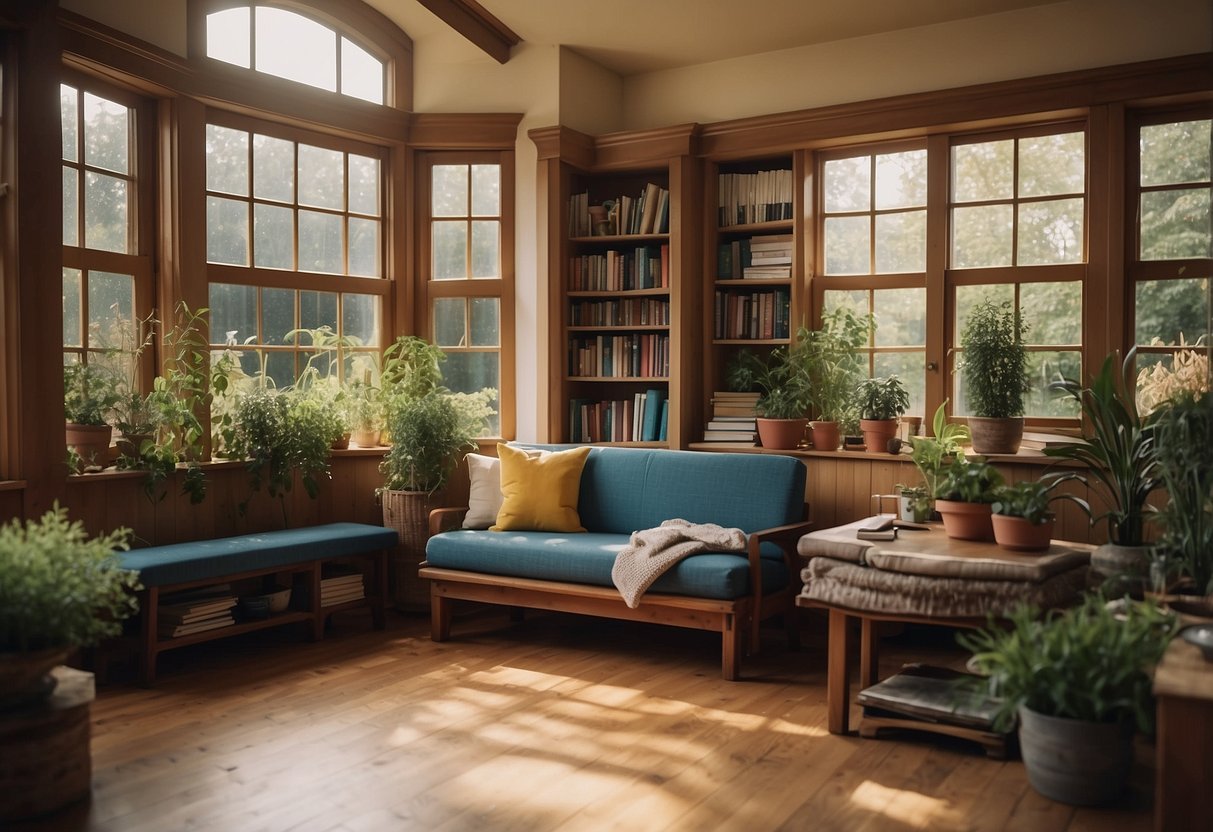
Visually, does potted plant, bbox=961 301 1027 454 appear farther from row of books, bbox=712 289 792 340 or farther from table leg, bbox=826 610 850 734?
table leg, bbox=826 610 850 734

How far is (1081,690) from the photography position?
299 centimetres

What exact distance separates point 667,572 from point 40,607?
A: 2478 mm

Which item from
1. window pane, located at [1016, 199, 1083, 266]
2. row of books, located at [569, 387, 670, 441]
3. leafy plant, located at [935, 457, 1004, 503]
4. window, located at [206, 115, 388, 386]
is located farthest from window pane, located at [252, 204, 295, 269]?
window pane, located at [1016, 199, 1083, 266]

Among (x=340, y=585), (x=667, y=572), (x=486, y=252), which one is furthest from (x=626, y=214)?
(x=340, y=585)

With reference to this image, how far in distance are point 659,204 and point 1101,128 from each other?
2358 millimetres

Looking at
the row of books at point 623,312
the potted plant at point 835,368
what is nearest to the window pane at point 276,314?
the row of books at point 623,312

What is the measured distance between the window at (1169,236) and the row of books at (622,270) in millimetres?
2453

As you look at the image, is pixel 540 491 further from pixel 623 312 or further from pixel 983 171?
pixel 983 171

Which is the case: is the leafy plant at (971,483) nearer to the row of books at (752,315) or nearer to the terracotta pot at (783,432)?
the terracotta pot at (783,432)

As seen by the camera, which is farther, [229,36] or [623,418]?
[623,418]

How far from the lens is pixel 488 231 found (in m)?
6.23

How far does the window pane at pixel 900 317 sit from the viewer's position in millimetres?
5523

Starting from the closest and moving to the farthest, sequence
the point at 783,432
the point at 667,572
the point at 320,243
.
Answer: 1. the point at 667,572
2. the point at 783,432
3. the point at 320,243

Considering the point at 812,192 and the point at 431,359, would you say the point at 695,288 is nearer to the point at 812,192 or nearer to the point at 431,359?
the point at 812,192
